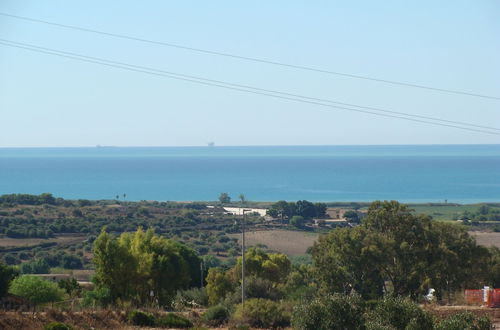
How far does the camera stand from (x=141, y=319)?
25781 millimetres

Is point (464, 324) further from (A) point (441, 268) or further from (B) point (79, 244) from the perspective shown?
(B) point (79, 244)

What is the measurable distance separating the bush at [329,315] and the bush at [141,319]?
645cm

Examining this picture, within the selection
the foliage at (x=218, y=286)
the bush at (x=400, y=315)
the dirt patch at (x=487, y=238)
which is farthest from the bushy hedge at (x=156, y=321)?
the dirt patch at (x=487, y=238)

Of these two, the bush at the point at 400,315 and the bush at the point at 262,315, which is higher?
the bush at the point at 400,315

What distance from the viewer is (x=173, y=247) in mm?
39562

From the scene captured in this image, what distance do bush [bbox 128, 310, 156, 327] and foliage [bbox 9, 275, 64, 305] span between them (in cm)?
619

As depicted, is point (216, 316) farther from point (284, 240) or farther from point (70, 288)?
point (284, 240)

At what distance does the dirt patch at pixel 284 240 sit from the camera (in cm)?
7144

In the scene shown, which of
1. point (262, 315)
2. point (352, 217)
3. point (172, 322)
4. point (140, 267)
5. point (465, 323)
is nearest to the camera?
point (465, 323)

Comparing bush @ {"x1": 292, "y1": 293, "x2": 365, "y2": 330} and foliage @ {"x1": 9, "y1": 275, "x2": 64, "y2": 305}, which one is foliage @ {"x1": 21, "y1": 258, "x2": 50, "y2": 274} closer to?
foliage @ {"x1": 9, "y1": 275, "x2": 64, "y2": 305}

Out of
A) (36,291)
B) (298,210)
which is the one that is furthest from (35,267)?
(298,210)

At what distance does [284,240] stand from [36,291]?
→ 48233 mm

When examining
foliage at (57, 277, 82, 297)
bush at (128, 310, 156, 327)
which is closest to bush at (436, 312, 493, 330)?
bush at (128, 310, 156, 327)

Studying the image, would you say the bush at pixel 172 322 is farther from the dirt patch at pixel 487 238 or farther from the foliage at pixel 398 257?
the dirt patch at pixel 487 238
